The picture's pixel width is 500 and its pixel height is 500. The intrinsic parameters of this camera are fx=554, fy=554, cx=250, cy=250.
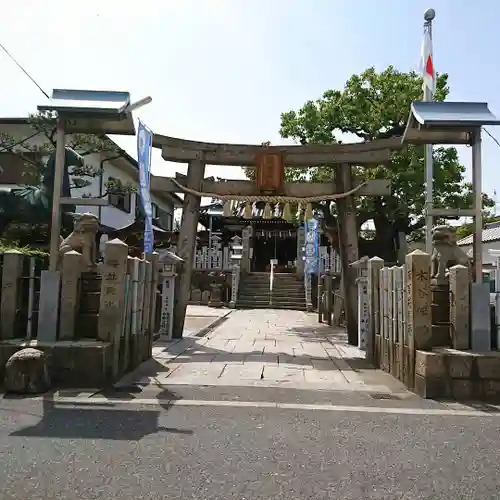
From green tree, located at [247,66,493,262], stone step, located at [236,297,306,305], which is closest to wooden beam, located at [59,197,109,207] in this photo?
green tree, located at [247,66,493,262]

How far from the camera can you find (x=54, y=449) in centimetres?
457

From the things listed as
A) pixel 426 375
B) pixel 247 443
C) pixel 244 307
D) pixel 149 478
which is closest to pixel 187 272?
pixel 426 375

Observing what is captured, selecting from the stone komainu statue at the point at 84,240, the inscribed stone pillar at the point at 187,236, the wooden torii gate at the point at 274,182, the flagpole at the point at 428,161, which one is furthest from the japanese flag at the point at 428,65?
the stone komainu statue at the point at 84,240

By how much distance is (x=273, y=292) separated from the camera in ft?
94.7

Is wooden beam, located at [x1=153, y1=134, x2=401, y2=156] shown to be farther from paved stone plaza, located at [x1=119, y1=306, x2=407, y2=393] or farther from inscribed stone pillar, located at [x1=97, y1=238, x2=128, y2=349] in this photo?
inscribed stone pillar, located at [x1=97, y1=238, x2=128, y2=349]

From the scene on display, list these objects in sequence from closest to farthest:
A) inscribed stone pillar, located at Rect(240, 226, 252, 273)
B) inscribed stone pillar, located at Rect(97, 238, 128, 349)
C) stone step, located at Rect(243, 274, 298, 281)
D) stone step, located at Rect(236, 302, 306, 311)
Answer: inscribed stone pillar, located at Rect(97, 238, 128, 349)
stone step, located at Rect(236, 302, 306, 311)
stone step, located at Rect(243, 274, 298, 281)
inscribed stone pillar, located at Rect(240, 226, 252, 273)

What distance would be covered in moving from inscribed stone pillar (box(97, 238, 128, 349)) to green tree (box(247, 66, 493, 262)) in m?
11.4

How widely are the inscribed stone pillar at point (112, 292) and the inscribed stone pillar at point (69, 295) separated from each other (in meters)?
0.40

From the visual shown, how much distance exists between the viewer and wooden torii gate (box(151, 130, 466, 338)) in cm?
1239

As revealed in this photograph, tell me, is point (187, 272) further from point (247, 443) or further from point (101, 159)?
point (101, 159)

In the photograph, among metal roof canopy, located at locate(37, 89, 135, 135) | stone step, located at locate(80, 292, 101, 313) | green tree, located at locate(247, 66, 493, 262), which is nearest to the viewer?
stone step, located at locate(80, 292, 101, 313)

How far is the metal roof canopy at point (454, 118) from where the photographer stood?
879cm

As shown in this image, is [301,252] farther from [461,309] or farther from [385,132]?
[461,309]

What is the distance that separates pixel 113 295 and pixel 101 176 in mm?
18741
